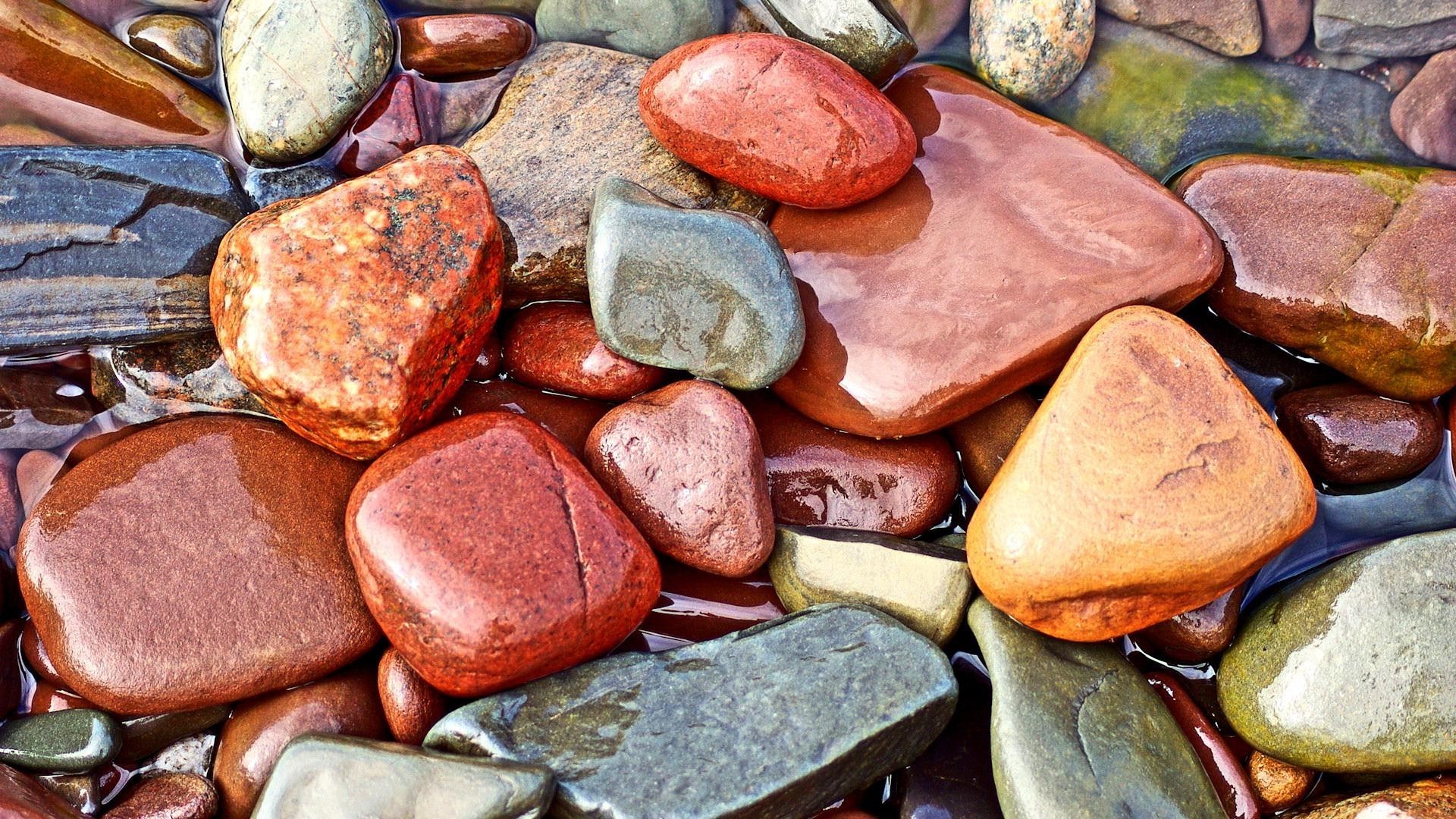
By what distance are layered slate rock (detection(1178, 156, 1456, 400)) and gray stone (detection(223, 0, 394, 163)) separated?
269cm

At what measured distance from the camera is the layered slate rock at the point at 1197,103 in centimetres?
306

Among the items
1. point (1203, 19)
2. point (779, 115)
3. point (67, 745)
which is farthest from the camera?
point (1203, 19)

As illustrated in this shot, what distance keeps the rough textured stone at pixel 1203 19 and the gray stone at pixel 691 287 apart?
1.53m

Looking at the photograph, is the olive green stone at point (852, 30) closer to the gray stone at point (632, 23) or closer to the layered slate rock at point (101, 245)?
the gray stone at point (632, 23)

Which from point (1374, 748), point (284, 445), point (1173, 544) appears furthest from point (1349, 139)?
point (284, 445)

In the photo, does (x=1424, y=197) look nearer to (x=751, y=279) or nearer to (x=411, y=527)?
(x=751, y=279)

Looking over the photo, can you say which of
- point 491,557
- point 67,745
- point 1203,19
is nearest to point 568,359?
point 491,557

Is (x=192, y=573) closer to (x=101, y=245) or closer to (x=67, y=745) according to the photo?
(x=67, y=745)

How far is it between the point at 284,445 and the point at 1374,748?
324 centimetres

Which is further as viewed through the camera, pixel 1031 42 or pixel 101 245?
pixel 1031 42

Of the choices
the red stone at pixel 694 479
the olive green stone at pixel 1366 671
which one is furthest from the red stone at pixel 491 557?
the olive green stone at pixel 1366 671

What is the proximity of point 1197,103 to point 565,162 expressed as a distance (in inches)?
84.6

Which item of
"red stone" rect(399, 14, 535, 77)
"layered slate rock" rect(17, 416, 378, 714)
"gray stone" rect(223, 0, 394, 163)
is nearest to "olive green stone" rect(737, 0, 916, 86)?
"red stone" rect(399, 14, 535, 77)

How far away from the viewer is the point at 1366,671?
248 cm
